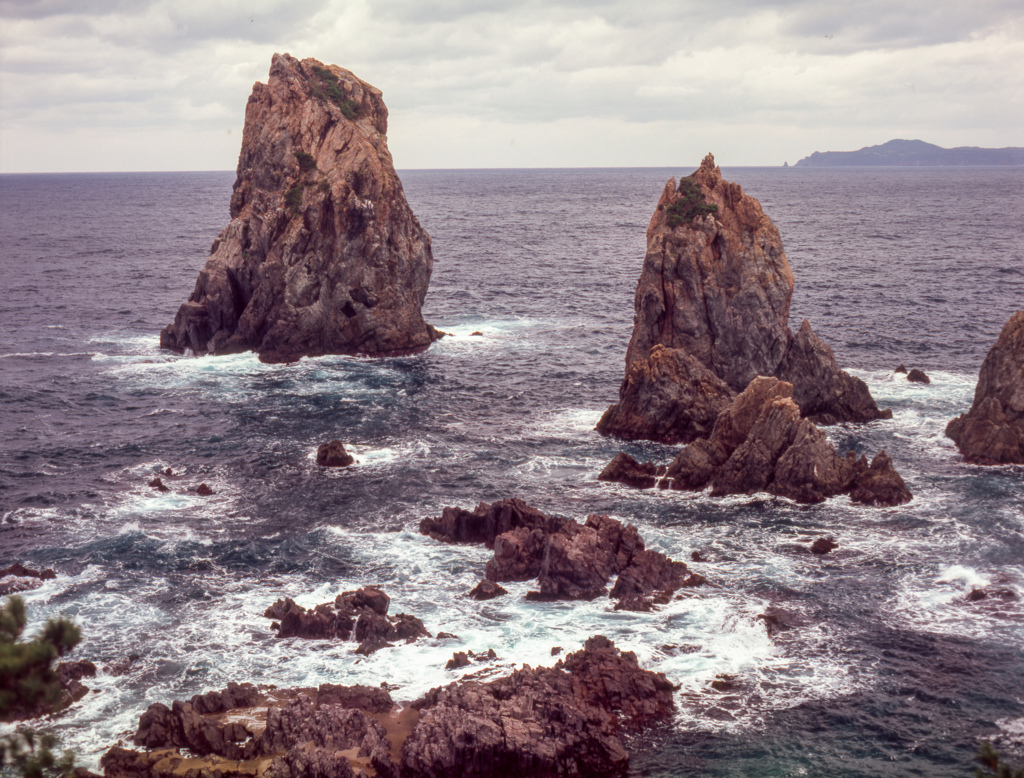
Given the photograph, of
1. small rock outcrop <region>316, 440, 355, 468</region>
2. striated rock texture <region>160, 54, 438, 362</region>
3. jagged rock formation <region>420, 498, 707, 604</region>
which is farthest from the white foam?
striated rock texture <region>160, 54, 438, 362</region>

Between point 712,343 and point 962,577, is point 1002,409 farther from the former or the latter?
point 712,343

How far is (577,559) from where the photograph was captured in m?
44.3

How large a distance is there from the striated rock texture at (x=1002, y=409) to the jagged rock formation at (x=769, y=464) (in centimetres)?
774

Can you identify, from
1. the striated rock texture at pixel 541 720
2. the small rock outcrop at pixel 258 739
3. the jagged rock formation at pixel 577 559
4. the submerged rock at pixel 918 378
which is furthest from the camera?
the submerged rock at pixel 918 378

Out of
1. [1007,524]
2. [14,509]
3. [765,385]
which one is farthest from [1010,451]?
[14,509]

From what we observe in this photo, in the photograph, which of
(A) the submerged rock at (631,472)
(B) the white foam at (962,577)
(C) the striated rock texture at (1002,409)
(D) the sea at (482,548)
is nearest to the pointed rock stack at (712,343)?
(A) the submerged rock at (631,472)

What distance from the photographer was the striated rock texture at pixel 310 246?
271ft

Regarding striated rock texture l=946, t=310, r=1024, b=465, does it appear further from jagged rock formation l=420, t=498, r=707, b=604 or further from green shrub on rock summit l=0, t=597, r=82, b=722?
green shrub on rock summit l=0, t=597, r=82, b=722

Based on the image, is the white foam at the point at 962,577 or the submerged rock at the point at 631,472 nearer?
the white foam at the point at 962,577

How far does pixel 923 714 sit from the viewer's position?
112ft

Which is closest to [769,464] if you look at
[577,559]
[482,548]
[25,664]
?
[577,559]

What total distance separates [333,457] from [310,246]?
29057 millimetres

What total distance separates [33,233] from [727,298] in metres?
164

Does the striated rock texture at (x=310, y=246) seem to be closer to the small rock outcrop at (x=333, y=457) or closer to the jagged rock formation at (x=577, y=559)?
the small rock outcrop at (x=333, y=457)
